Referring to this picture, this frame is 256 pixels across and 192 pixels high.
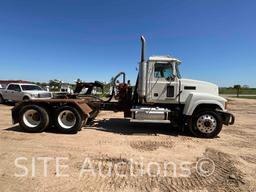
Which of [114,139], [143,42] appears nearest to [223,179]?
[114,139]

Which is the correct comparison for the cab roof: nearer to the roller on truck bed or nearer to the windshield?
the roller on truck bed

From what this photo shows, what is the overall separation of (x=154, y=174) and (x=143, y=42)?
578 centimetres

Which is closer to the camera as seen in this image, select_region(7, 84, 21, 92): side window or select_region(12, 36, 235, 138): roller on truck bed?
select_region(12, 36, 235, 138): roller on truck bed

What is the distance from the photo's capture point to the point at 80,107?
955cm

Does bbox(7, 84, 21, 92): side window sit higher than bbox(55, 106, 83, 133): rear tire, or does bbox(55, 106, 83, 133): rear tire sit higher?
bbox(7, 84, 21, 92): side window

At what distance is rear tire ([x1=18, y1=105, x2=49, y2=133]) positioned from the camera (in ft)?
31.4

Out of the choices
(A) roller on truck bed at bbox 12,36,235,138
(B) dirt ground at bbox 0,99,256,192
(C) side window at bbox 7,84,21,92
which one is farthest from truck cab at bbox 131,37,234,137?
(C) side window at bbox 7,84,21,92

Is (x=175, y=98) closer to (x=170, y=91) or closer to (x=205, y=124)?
(x=170, y=91)

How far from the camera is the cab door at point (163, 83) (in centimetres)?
991

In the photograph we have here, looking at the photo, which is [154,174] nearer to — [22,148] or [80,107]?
[22,148]

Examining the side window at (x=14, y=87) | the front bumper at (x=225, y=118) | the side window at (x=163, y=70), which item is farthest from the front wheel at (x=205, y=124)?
the side window at (x=14, y=87)

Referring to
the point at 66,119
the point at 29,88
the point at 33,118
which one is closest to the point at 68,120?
the point at 66,119

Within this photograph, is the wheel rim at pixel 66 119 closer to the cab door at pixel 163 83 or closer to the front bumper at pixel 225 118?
the cab door at pixel 163 83

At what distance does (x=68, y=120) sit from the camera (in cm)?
980
